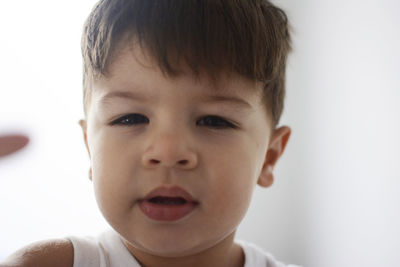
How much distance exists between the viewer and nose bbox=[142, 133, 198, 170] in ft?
1.77

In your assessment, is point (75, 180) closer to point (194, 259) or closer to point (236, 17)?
point (194, 259)

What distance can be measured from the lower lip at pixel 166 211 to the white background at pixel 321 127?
438 millimetres

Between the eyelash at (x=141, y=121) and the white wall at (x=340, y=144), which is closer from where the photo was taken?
the eyelash at (x=141, y=121)

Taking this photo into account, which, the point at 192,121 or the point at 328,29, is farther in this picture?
the point at 328,29

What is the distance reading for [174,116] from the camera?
560 mm

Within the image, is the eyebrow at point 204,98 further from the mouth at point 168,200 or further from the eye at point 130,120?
the mouth at point 168,200

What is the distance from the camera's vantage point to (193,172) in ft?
1.85

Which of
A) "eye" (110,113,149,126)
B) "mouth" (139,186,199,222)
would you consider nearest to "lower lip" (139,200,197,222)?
"mouth" (139,186,199,222)

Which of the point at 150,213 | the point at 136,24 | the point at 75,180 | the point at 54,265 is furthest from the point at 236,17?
the point at 75,180

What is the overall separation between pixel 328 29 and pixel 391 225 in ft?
1.89

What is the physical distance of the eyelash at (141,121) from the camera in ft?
1.99

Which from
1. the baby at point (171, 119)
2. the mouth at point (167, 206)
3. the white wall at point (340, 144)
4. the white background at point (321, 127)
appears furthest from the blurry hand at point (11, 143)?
the white wall at point (340, 144)

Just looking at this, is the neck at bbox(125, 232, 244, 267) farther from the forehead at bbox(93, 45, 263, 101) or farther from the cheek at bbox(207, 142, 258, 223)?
the forehead at bbox(93, 45, 263, 101)

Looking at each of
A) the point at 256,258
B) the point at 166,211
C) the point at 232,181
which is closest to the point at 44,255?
the point at 166,211
